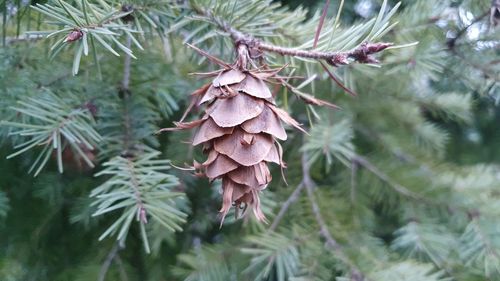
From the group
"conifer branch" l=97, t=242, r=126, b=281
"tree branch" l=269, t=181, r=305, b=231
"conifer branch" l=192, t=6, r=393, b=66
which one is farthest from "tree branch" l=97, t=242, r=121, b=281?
"conifer branch" l=192, t=6, r=393, b=66

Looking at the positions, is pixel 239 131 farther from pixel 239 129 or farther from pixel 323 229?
pixel 323 229

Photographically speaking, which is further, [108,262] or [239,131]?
[108,262]

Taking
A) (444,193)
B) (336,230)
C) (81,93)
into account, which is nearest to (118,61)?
(81,93)

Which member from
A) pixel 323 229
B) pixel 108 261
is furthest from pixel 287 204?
pixel 108 261

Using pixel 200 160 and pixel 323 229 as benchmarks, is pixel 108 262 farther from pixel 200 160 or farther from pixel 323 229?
pixel 323 229

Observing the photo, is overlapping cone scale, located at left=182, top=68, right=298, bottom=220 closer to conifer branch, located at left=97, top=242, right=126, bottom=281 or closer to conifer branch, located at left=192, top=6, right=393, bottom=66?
conifer branch, located at left=192, top=6, right=393, bottom=66

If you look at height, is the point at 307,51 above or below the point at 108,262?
above

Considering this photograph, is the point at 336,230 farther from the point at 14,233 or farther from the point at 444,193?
→ the point at 14,233

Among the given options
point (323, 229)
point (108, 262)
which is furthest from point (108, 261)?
point (323, 229)

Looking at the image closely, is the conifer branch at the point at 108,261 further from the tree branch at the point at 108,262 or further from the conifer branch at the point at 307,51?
the conifer branch at the point at 307,51
